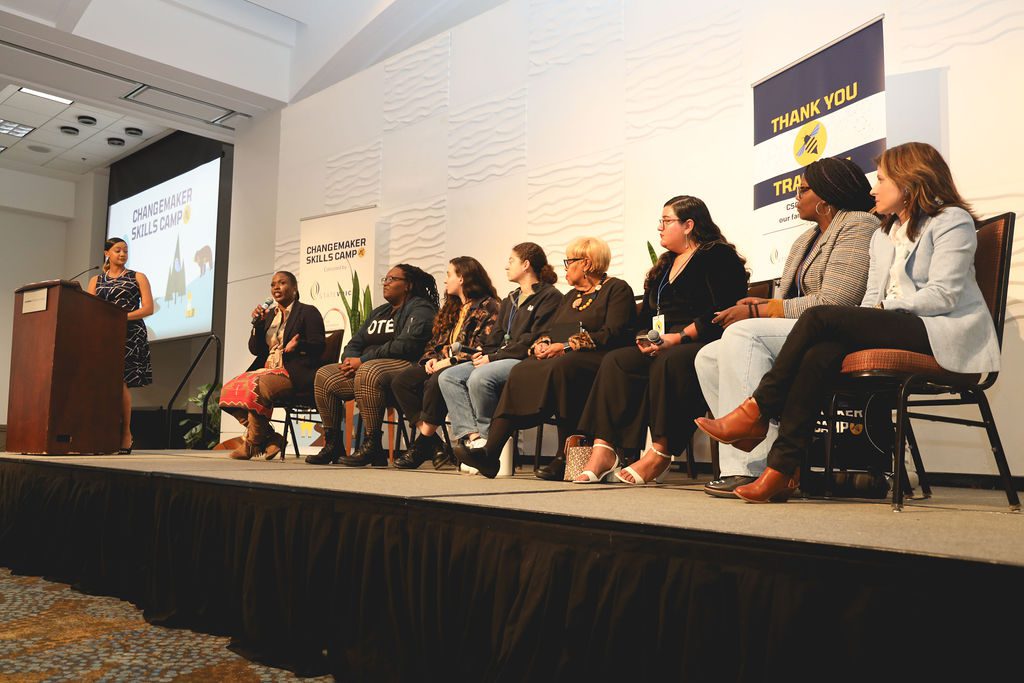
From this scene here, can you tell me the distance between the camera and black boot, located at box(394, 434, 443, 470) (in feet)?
11.7

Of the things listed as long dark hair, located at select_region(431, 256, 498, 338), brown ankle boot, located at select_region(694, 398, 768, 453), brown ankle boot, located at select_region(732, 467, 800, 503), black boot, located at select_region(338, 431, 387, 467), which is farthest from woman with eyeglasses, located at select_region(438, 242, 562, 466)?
brown ankle boot, located at select_region(732, 467, 800, 503)

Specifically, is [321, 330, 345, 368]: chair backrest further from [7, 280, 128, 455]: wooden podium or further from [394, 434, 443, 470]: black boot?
[394, 434, 443, 470]: black boot

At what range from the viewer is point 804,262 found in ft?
8.18

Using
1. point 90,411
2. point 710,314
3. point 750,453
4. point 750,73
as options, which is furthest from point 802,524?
point 90,411

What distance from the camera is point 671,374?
2590 mm

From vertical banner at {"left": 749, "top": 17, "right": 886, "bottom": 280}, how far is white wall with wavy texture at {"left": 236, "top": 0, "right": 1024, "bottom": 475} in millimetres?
431

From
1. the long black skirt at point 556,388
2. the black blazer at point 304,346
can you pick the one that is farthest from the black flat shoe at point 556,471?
the black blazer at point 304,346

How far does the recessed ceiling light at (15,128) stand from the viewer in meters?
9.04

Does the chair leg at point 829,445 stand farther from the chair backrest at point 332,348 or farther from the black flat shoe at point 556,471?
the chair backrest at point 332,348

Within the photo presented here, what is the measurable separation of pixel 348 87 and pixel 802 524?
20.8ft

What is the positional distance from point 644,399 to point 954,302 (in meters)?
1.00

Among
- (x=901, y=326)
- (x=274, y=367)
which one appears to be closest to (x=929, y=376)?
(x=901, y=326)

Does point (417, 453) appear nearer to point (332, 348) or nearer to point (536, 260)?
point (536, 260)

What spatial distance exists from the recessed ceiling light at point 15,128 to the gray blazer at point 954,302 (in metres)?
9.77
